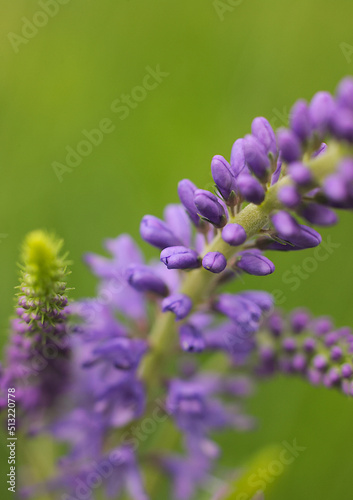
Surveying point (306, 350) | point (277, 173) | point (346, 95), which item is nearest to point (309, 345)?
point (306, 350)

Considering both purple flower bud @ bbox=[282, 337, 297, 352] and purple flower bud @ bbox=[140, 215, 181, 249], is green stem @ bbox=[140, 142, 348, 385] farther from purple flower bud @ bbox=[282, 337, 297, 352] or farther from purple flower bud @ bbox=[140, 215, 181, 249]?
purple flower bud @ bbox=[282, 337, 297, 352]

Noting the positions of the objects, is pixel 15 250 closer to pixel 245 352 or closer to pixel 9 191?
pixel 9 191

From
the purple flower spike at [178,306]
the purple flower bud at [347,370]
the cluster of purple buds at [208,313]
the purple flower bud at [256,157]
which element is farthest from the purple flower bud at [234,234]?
the purple flower bud at [347,370]

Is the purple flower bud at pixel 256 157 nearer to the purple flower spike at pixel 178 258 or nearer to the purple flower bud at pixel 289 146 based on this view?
the purple flower bud at pixel 289 146

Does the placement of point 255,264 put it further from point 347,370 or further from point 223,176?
point 347,370

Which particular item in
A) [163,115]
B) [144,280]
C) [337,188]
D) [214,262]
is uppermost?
[163,115]
